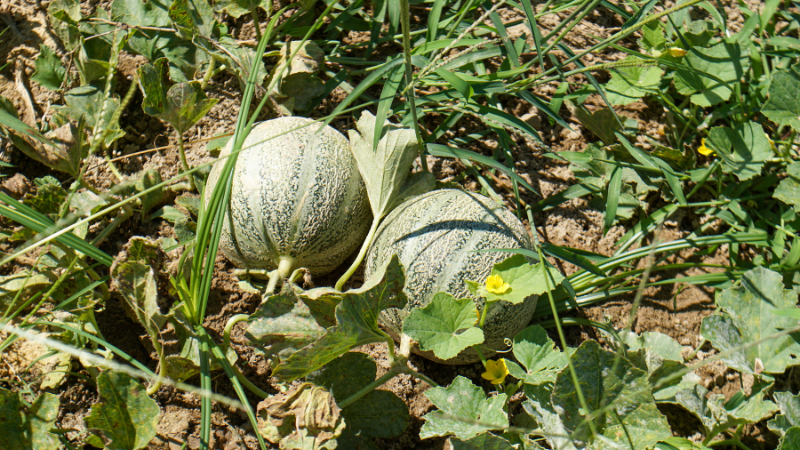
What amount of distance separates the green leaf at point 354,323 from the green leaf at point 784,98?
197 centimetres

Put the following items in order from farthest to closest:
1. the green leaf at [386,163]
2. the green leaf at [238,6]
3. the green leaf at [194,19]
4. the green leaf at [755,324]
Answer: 1. the green leaf at [238,6]
2. the green leaf at [194,19]
3. the green leaf at [386,163]
4. the green leaf at [755,324]

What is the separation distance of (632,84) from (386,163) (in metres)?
1.43

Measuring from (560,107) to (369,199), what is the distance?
131 centimetres

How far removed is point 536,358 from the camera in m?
1.93

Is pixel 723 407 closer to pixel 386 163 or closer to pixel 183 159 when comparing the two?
pixel 386 163

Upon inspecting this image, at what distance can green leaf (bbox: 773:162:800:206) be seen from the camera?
2.48m

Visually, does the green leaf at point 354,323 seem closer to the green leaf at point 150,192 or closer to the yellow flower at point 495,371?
the yellow flower at point 495,371

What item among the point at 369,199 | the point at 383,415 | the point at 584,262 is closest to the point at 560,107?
the point at 584,262

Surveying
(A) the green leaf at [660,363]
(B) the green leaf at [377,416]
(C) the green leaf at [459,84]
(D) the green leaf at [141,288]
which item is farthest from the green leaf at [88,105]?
(A) the green leaf at [660,363]

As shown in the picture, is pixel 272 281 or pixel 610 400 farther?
pixel 272 281

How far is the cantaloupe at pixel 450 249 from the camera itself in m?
2.03

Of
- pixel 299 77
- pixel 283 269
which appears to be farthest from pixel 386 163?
pixel 299 77

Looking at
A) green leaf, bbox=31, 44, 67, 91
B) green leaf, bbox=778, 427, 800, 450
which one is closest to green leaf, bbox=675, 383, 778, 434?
green leaf, bbox=778, 427, 800, 450

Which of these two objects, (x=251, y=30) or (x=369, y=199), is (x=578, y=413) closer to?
(x=369, y=199)
